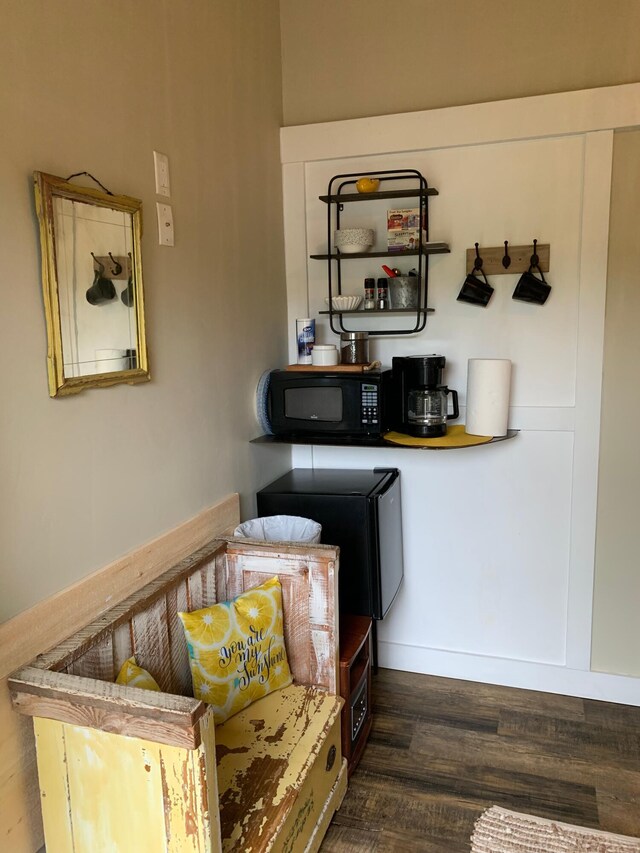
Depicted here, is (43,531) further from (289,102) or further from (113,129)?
(289,102)

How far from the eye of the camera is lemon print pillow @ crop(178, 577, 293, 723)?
1.64 metres

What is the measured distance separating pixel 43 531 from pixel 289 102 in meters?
1.97

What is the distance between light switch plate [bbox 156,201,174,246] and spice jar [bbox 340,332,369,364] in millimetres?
827

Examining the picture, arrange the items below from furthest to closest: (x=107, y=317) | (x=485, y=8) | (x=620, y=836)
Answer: (x=485, y=8) → (x=620, y=836) → (x=107, y=317)

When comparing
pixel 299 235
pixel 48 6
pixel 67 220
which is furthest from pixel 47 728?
pixel 299 235

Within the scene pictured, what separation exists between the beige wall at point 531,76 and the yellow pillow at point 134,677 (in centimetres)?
173

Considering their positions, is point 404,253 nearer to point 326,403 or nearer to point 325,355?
point 325,355

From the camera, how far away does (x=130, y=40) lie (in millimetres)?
1599

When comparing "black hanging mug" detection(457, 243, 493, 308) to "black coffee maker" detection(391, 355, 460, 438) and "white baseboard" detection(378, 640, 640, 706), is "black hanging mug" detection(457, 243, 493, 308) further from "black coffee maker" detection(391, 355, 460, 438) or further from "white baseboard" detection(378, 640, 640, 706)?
"white baseboard" detection(378, 640, 640, 706)

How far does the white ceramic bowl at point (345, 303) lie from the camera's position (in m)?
2.46

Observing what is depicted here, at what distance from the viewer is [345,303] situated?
8.11 ft

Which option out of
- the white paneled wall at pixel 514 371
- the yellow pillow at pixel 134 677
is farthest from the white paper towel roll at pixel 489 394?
the yellow pillow at pixel 134 677

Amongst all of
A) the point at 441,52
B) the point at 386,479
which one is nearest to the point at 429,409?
the point at 386,479

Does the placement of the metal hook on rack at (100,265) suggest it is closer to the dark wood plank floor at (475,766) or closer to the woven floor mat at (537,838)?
the dark wood plank floor at (475,766)
